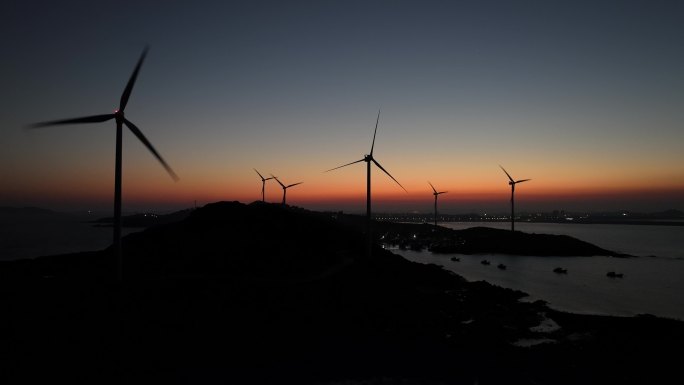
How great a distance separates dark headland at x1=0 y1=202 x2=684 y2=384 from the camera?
28609mm

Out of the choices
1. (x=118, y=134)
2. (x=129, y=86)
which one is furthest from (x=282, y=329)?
(x=129, y=86)

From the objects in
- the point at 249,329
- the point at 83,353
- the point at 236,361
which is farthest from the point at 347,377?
the point at 83,353

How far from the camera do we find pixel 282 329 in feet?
121

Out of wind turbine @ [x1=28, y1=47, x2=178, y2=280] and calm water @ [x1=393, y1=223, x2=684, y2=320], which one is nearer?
wind turbine @ [x1=28, y1=47, x2=178, y2=280]

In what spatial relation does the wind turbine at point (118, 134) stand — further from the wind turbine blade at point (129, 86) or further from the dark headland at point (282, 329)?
the dark headland at point (282, 329)

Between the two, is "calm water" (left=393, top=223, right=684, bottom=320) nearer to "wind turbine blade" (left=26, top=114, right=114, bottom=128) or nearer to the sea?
the sea

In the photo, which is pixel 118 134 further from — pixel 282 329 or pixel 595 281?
pixel 595 281

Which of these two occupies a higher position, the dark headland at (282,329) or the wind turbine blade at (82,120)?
the wind turbine blade at (82,120)

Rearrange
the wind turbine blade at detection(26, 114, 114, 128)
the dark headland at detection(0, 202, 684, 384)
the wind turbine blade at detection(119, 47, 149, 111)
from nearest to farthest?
the dark headland at detection(0, 202, 684, 384) → the wind turbine blade at detection(26, 114, 114, 128) → the wind turbine blade at detection(119, 47, 149, 111)

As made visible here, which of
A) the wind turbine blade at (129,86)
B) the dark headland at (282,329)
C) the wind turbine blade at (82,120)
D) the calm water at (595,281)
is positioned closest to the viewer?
the dark headland at (282,329)

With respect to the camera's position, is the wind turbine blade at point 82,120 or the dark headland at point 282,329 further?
the wind turbine blade at point 82,120

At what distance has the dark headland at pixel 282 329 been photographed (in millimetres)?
28609

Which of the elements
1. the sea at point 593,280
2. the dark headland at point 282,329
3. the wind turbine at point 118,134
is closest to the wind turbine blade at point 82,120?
the wind turbine at point 118,134

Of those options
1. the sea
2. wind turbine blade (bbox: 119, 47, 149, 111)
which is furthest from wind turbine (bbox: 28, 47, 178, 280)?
the sea
